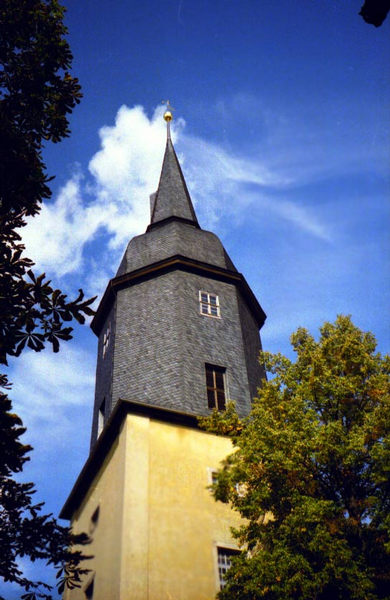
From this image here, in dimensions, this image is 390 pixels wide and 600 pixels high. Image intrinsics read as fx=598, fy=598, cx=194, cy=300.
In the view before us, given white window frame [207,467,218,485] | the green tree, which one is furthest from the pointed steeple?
the green tree

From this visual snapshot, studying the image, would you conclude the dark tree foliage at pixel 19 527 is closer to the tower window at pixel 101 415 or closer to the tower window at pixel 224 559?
the tower window at pixel 224 559

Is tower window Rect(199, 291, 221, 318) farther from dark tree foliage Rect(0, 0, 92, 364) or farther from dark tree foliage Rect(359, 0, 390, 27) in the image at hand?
dark tree foliage Rect(359, 0, 390, 27)

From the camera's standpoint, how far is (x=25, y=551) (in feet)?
28.0

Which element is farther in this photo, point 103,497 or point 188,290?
point 188,290

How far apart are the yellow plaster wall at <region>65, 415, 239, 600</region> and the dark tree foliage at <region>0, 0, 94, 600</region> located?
3381mm

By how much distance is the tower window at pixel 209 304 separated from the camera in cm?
2050

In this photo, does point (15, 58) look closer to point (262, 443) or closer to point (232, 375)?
point (262, 443)

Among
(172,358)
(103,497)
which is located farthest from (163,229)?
(103,497)

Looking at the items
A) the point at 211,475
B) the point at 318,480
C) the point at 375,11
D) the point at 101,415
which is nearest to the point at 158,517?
the point at 211,475

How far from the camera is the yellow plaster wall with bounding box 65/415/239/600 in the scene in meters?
13.0

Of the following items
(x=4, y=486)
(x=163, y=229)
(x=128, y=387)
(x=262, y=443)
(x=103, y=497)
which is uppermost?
(x=163, y=229)

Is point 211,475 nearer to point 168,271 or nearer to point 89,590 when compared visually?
point 89,590

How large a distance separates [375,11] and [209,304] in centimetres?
1794

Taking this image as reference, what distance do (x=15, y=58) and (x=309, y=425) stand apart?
8.33 metres
